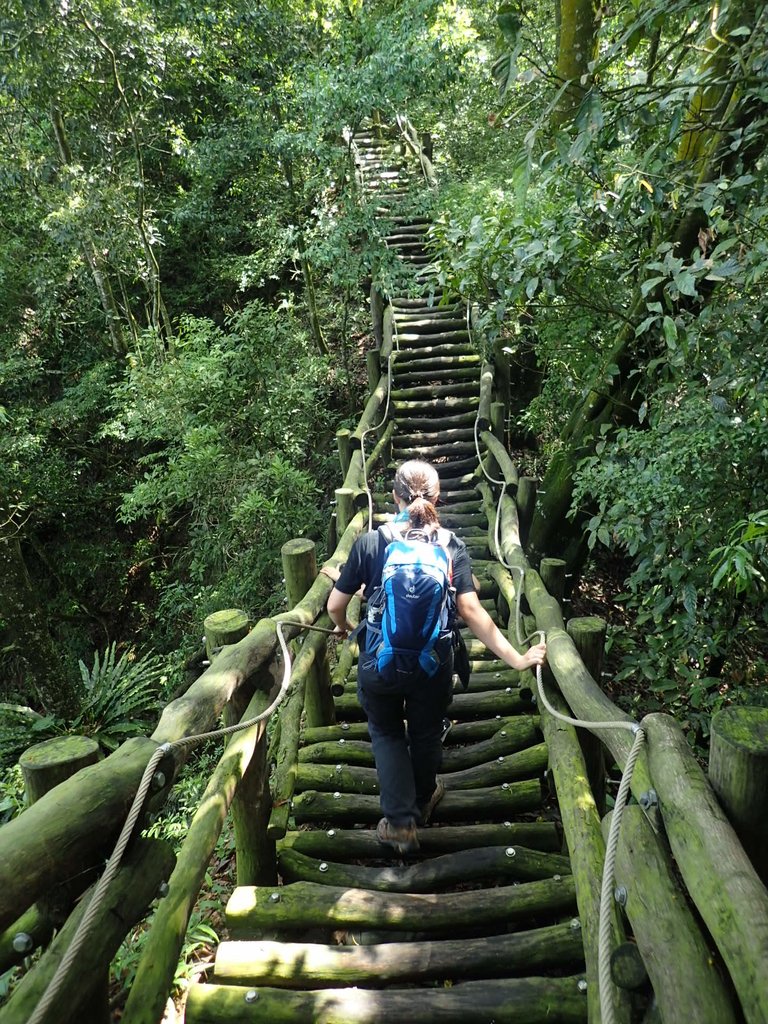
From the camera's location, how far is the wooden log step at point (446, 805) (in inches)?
126

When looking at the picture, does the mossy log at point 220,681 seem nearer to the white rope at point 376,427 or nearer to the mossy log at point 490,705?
the mossy log at point 490,705

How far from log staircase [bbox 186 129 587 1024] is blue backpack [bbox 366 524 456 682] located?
36.2 inches

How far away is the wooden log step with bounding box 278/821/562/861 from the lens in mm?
2988

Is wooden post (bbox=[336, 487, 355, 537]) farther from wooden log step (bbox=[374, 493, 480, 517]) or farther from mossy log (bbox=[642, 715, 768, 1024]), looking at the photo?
mossy log (bbox=[642, 715, 768, 1024])

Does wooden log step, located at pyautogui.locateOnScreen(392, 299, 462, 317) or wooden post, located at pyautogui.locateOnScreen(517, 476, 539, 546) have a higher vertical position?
wooden log step, located at pyautogui.locateOnScreen(392, 299, 462, 317)

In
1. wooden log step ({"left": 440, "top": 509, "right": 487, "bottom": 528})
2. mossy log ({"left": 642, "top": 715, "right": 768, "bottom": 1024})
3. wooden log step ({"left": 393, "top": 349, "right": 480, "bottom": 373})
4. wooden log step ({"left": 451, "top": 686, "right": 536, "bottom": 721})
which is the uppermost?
mossy log ({"left": 642, "top": 715, "right": 768, "bottom": 1024})

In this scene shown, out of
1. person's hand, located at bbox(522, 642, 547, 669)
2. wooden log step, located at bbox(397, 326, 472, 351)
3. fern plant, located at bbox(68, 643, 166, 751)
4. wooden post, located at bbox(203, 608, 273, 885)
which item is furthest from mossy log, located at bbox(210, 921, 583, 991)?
wooden log step, located at bbox(397, 326, 472, 351)

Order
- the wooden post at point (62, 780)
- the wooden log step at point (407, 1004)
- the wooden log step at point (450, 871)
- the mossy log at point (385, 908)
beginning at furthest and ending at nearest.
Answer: the wooden log step at point (450, 871)
the mossy log at point (385, 908)
the wooden log step at point (407, 1004)
the wooden post at point (62, 780)

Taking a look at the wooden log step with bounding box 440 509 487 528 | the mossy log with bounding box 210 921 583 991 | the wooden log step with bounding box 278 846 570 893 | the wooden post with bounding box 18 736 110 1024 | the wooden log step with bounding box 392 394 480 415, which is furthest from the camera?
the wooden log step with bounding box 392 394 480 415

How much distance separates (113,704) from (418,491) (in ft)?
19.0

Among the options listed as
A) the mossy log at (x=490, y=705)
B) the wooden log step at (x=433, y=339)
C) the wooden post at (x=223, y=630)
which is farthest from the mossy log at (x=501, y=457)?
the wooden post at (x=223, y=630)

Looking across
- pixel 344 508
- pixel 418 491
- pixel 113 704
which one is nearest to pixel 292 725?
pixel 418 491

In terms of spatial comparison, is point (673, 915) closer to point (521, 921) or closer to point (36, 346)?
point (521, 921)

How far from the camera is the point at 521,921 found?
269 centimetres
